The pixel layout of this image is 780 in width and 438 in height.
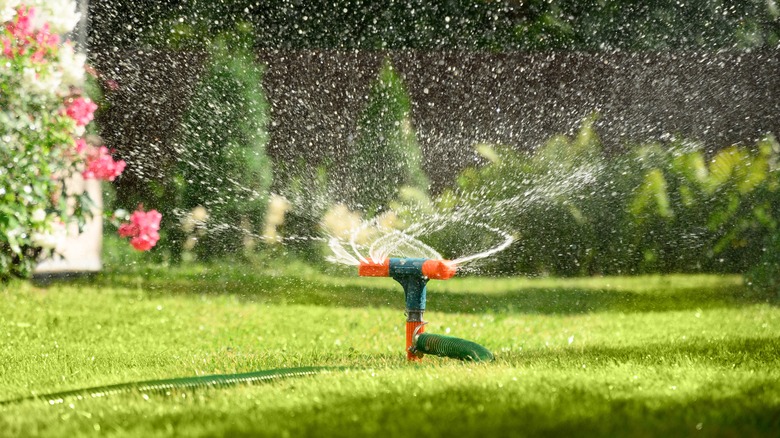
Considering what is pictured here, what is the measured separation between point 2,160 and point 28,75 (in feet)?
1.26

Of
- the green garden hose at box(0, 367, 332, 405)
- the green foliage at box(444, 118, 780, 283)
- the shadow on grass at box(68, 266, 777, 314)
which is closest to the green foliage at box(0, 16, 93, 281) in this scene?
the green garden hose at box(0, 367, 332, 405)

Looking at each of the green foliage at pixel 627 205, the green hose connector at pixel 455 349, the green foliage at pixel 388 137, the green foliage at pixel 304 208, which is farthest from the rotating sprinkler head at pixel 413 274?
the green foliage at pixel 388 137

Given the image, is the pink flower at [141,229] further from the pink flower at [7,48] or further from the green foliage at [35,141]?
the pink flower at [7,48]

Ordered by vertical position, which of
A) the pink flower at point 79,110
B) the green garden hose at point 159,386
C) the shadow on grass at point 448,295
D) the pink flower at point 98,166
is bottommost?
the green garden hose at point 159,386

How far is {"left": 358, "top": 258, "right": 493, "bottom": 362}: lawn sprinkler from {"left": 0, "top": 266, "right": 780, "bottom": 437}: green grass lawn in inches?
3.3

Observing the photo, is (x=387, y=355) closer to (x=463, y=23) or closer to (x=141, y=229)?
(x=141, y=229)

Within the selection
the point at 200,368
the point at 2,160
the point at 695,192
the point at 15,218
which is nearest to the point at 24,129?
the point at 2,160

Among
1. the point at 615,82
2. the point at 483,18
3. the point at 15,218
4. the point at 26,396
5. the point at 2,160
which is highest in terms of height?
the point at 483,18

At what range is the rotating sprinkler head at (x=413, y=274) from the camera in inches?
120

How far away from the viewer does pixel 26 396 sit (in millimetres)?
2750

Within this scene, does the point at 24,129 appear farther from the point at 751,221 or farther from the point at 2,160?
the point at 751,221

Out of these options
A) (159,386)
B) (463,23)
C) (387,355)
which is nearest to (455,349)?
(387,355)

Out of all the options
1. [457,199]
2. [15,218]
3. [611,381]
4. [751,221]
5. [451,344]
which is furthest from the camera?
[457,199]

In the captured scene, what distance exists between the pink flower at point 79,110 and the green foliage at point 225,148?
8.63 ft
